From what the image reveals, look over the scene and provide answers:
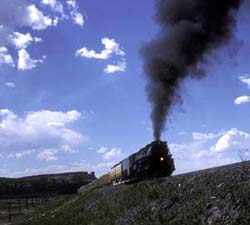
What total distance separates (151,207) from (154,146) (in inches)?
413

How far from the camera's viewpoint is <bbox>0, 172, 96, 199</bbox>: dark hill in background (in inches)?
4417

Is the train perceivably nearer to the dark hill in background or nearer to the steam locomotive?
the steam locomotive

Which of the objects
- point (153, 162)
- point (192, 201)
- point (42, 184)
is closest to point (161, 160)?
point (153, 162)

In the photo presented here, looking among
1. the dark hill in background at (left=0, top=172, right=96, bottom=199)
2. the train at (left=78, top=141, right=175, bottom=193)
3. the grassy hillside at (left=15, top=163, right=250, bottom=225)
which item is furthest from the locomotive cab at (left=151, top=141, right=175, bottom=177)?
→ the dark hill in background at (left=0, top=172, right=96, bottom=199)

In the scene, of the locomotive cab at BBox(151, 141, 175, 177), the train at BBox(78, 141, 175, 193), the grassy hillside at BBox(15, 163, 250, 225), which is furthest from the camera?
the locomotive cab at BBox(151, 141, 175, 177)

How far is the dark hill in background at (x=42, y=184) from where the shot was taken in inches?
4417

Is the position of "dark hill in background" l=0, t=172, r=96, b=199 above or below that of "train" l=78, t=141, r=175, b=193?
above

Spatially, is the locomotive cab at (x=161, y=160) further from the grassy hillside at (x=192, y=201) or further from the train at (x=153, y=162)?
the grassy hillside at (x=192, y=201)

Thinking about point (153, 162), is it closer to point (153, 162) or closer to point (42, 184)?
point (153, 162)

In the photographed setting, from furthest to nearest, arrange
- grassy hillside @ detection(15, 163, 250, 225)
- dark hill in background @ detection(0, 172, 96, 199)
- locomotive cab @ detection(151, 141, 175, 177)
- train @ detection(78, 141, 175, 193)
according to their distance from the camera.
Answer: dark hill in background @ detection(0, 172, 96, 199) < locomotive cab @ detection(151, 141, 175, 177) < train @ detection(78, 141, 175, 193) < grassy hillside @ detection(15, 163, 250, 225)

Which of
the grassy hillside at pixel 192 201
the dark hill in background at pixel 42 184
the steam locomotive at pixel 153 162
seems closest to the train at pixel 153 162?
the steam locomotive at pixel 153 162

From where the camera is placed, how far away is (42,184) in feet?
388

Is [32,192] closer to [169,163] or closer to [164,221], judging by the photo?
[169,163]

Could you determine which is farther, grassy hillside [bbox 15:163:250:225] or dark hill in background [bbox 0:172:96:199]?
dark hill in background [bbox 0:172:96:199]
